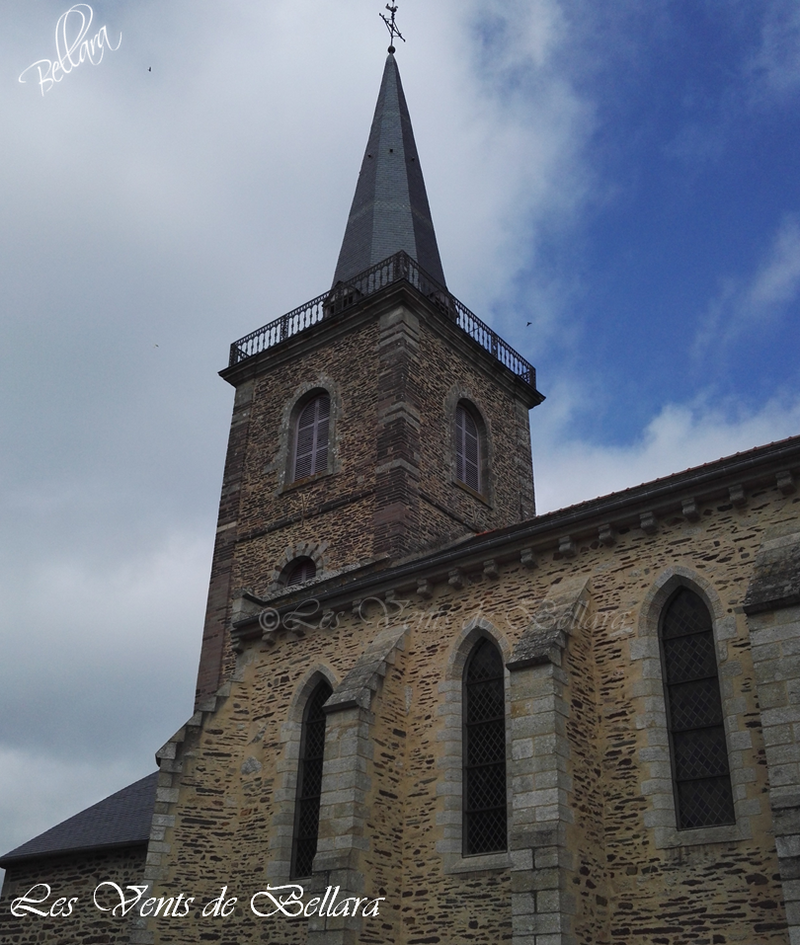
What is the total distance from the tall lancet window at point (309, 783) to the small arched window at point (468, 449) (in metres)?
7.87

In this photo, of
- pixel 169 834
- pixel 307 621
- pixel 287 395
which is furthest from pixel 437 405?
pixel 169 834

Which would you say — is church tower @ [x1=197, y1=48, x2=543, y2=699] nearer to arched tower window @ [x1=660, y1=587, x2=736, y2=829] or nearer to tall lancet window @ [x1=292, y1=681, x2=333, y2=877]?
tall lancet window @ [x1=292, y1=681, x2=333, y2=877]

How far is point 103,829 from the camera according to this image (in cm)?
1684

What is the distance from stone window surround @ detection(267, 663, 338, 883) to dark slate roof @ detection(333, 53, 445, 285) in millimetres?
12270

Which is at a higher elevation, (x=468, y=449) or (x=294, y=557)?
(x=468, y=449)

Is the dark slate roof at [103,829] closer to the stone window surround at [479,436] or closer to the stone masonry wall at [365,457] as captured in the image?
the stone masonry wall at [365,457]

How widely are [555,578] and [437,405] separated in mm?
9170

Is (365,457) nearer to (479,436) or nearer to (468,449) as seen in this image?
(468,449)

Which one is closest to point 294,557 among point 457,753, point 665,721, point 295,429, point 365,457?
point 365,457

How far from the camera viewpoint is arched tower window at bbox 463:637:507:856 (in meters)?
11.5

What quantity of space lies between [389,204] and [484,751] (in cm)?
1723

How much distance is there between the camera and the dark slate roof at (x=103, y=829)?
1598 centimetres

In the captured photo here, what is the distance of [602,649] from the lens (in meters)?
11.5

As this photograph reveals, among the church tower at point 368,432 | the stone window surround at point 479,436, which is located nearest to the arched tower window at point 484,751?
the church tower at point 368,432
